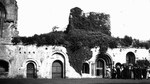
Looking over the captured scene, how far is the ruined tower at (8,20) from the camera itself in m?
28.9

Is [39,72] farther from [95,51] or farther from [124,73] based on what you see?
[124,73]

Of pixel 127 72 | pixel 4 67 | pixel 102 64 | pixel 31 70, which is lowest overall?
pixel 127 72

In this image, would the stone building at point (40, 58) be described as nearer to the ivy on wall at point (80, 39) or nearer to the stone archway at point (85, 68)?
the stone archway at point (85, 68)

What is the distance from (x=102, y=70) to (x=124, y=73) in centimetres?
508

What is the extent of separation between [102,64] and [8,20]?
40.3 ft

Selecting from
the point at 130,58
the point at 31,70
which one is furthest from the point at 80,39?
the point at 130,58

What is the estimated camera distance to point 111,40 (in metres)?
30.4

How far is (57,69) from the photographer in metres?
29.2

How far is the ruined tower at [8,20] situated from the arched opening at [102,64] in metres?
10.4

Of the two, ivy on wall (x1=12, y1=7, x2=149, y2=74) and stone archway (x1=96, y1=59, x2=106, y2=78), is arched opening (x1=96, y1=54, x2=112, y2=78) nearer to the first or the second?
stone archway (x1=96, y1=59, x2=106, y2=78)

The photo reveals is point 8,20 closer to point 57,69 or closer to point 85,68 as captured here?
point 57,69

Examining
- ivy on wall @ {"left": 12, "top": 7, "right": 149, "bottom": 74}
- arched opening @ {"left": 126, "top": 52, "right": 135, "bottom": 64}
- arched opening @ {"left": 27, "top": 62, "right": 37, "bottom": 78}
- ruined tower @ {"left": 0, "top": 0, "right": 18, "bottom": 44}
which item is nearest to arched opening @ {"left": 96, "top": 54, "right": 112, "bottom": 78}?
ivy on wall @ {"left": 12, "top": 7, "right": 149, "bottom": 74}

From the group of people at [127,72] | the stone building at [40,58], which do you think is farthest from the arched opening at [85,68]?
the group of people at [127,72]

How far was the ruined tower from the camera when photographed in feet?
94.9
